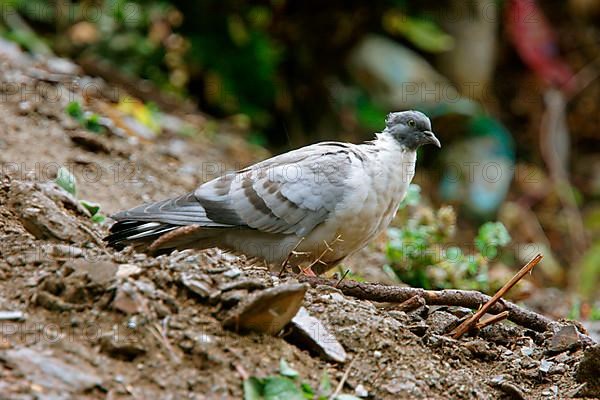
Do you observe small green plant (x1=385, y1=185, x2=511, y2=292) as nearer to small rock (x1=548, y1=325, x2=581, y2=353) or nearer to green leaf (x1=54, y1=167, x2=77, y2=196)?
small rock (x1=548, y1=325, x2=581, y2=353)

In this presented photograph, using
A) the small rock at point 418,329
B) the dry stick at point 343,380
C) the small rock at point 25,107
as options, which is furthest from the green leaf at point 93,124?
the dry stick at point 343,380

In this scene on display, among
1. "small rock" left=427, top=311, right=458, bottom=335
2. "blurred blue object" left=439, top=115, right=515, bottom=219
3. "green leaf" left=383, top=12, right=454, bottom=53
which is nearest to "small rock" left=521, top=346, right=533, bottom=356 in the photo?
"small rock" left=427, top=311, right=458, bottom=335

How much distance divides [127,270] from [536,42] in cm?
964

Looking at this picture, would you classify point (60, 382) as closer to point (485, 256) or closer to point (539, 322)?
point (539, 322)

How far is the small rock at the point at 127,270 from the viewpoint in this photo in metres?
3.58

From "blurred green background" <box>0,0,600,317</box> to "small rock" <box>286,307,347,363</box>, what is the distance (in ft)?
18.1

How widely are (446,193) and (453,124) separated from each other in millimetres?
918

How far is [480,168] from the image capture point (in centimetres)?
1062

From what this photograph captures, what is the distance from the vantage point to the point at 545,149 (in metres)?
12.0

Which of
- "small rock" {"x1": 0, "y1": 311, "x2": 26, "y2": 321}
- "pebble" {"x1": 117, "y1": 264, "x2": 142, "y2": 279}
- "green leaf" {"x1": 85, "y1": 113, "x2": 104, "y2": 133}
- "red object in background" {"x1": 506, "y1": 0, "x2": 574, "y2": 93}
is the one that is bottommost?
"small rock" {"x1": 0, "y1": 311, "x2": 26, "y2": 321}

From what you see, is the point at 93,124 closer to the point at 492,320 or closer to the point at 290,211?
the point at 290,211

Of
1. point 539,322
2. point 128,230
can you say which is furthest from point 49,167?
point 539,322

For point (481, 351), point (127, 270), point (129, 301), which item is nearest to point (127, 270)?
point (127, 270)

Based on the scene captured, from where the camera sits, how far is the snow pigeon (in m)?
4.90
